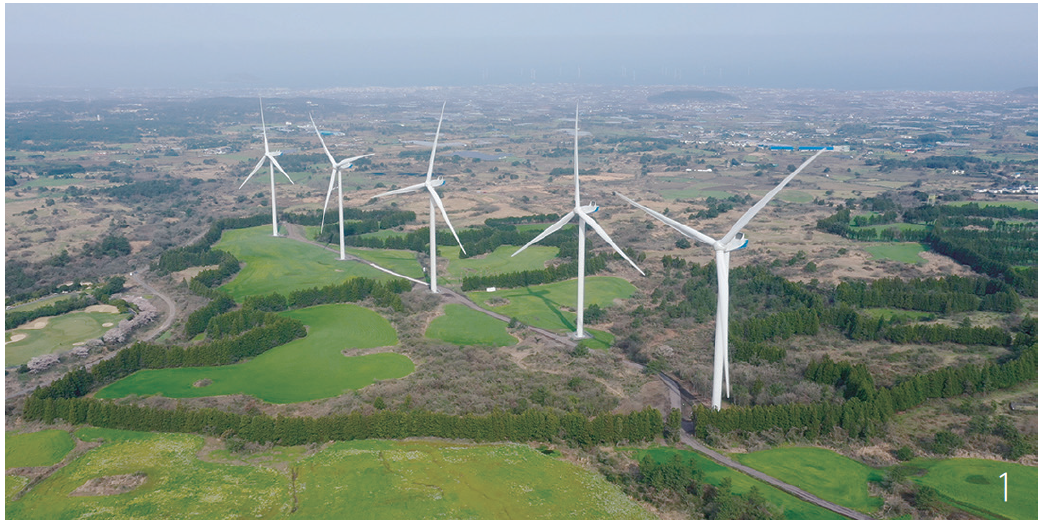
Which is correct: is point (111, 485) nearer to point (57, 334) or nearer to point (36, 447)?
point (36, 447)

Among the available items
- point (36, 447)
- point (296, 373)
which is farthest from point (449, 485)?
point (36, 447)

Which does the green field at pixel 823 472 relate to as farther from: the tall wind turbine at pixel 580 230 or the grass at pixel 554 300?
the grass at pixel 554 300

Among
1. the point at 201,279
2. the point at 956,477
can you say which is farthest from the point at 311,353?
the point at 956,477

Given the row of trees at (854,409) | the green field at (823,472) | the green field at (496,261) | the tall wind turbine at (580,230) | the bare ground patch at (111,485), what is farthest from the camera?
the green field at (496,261)

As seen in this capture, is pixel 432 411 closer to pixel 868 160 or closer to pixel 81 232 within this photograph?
pixel 81 232

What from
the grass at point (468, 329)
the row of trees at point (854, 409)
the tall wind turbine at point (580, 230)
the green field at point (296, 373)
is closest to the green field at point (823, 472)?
the row of trees at point (854, 409)
